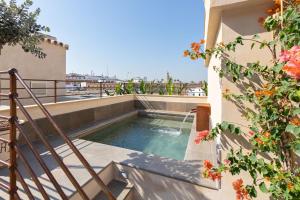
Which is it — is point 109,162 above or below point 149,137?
above

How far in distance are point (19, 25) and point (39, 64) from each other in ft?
22.0

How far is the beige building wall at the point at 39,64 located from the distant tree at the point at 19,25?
18.1ft

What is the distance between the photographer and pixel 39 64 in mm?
8844

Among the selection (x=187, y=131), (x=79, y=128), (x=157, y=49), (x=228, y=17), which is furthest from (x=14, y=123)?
(x=157, y=49)

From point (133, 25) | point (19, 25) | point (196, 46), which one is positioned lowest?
point (196, 46)

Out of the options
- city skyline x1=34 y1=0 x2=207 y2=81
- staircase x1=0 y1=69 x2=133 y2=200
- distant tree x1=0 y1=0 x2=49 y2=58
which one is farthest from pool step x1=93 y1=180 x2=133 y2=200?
city skyline x1=34 y1=0 x2=207 y2=81

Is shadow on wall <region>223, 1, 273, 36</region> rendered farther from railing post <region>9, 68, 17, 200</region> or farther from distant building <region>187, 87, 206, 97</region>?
distant building <region>187, 87, 206, 97</region>

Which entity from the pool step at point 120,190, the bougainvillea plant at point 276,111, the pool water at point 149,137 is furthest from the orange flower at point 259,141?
the pool water at point 149,137

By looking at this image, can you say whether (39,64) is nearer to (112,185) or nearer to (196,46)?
(112,185)

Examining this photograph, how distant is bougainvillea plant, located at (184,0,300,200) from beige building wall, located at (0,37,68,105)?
852cm

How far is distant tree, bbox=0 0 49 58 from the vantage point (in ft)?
9.48

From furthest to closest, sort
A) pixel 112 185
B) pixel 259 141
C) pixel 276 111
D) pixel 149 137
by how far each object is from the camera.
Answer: pixel 149 137
pixel 112 185
pixel 259 141
pixel 276 111

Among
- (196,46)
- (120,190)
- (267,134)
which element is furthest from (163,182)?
(196,46)

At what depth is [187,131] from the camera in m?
7.83
